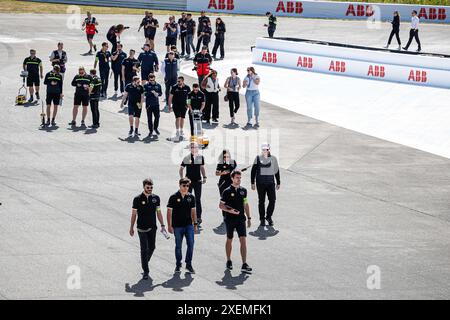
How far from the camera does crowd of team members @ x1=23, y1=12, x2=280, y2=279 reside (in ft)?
47.1

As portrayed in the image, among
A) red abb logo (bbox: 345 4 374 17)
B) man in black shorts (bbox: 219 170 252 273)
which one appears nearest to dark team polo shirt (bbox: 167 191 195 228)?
man in black shorts (bbox: 219 170 252 273)

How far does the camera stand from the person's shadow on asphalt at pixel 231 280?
552 inches

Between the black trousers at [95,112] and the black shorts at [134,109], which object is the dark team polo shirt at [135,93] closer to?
the black shorts at [134,109]

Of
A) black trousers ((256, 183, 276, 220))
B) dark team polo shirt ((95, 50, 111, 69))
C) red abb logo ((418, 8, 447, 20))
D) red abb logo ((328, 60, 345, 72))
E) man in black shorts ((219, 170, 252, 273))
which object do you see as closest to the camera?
man in black shorts ((219, 170, 252, 273))

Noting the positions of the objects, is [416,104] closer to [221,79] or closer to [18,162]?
[221,79]

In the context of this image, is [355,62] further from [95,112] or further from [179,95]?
[95,112]

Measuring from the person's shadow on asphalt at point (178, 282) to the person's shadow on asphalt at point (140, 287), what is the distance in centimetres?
17

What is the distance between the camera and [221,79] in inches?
1296

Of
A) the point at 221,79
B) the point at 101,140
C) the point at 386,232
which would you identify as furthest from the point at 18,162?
the point at 221,79

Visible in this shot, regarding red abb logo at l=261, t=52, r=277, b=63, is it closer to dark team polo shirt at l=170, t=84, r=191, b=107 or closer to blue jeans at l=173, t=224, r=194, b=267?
dark team polo shirt at l=170, t=84, r=191, b=107

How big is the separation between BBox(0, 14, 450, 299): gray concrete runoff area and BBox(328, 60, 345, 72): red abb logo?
7.06 metres

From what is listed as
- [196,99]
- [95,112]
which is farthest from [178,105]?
[95,112]

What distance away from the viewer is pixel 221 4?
164ft
